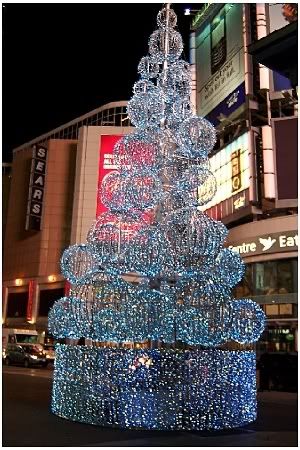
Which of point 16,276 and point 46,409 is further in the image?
point 16,276

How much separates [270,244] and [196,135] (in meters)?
14.0

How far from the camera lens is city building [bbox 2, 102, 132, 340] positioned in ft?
109

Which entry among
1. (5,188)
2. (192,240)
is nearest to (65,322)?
(192,240)

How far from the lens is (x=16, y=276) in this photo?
38.1m

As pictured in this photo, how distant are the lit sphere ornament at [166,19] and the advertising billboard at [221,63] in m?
16.1

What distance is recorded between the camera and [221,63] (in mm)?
27062

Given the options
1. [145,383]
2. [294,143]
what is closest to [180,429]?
[145,383]

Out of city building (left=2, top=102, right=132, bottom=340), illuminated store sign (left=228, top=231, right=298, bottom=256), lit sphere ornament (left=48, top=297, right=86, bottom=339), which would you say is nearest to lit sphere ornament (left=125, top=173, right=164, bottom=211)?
lit sphere ornament (left=48, top=297, right=86, bottom=339)

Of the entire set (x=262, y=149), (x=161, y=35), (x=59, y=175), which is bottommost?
(x=161, y=35)

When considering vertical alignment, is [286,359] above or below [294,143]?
below

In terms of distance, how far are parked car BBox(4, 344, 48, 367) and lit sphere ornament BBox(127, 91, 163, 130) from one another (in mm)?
18946

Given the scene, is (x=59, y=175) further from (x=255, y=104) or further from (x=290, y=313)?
(x=290, y=313)

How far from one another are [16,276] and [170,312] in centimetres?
3363

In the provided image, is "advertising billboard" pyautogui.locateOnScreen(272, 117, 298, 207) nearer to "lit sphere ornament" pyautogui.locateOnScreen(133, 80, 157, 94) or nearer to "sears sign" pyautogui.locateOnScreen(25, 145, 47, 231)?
"lit sphere ornament" pyautogui.locateOnScreen(133, 80, 157, 94)
